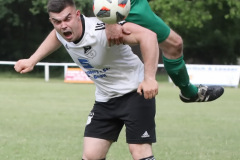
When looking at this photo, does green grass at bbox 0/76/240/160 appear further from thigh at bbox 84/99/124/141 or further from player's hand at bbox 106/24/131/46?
player's hand at bbox 106/24/131/46

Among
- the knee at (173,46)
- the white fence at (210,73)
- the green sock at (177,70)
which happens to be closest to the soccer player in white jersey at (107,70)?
the knee at (173,46)

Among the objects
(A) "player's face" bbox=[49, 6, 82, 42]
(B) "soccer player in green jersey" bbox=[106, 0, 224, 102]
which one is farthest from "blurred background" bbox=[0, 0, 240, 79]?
(A) "player's face" bbox=[49, 6, 82, 42]

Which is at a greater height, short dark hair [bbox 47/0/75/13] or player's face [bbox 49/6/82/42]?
short dark hair [bbox 47/0/75/13]

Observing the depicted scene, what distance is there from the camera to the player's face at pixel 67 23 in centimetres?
473

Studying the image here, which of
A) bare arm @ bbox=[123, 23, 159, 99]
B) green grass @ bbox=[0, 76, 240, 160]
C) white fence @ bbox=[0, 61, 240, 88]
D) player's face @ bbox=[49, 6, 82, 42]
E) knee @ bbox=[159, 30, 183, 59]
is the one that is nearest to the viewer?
bare arm @ bbox=[123, 23, 159, 99]

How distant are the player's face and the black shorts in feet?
2.62

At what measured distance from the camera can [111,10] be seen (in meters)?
4.78

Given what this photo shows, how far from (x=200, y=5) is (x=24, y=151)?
79.6 ft

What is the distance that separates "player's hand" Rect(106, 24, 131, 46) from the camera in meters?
4.59

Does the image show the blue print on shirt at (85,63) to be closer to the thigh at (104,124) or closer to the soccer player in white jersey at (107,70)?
the soccer player in white jersey at (107,70)

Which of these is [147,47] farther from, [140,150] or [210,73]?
[210,73]

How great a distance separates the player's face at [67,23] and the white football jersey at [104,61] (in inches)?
4.4

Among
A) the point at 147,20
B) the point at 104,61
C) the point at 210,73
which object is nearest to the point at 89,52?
the point at 104,61

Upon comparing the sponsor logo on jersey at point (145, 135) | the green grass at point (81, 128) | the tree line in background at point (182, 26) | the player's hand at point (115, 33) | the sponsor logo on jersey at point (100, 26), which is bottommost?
the tree line in background at point (182, 26)
